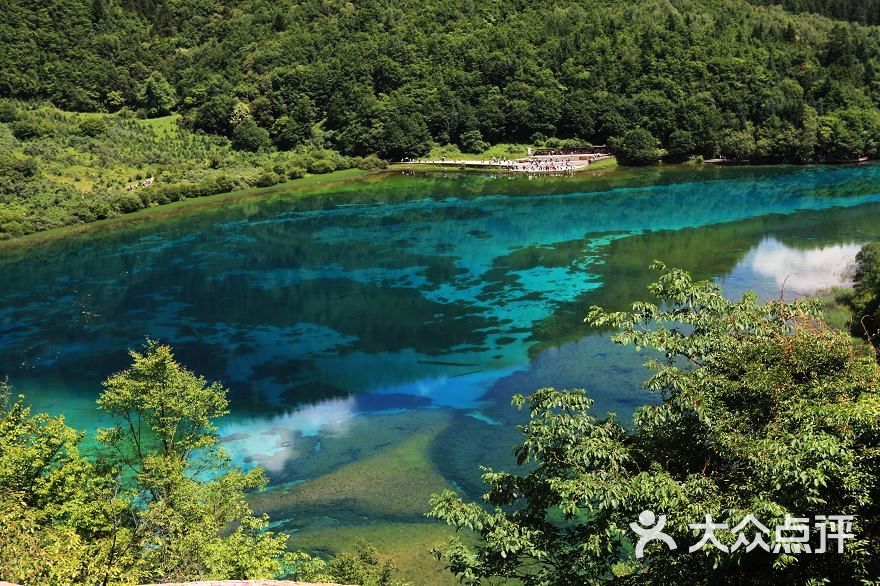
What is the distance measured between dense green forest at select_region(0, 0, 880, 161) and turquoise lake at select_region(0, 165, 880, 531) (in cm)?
1507

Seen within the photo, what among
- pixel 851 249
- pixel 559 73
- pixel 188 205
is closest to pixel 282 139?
pixel 188 205

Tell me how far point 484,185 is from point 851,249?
3900cm

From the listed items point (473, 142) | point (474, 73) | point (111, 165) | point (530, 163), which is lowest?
point (530, 163)

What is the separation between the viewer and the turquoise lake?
108 ft

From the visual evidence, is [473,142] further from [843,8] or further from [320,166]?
[843,8]

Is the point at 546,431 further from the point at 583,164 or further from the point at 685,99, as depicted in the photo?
the point at 685,99

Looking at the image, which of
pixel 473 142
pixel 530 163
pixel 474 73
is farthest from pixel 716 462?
pixel 474 73

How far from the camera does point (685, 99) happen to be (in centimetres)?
9725

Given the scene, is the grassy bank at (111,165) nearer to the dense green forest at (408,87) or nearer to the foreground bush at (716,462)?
the dense green forest at (408,87)

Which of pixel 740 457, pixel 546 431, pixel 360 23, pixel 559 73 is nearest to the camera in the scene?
pixel 740 457

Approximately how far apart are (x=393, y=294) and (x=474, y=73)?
6379 cm

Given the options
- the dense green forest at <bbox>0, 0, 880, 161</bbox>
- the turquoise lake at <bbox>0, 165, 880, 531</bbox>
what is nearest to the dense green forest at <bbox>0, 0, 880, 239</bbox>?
the dense green forest at <bbox>0, 0, 880, 161</bbox>

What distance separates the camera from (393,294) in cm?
4959

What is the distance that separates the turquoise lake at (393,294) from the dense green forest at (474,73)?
15.1m
